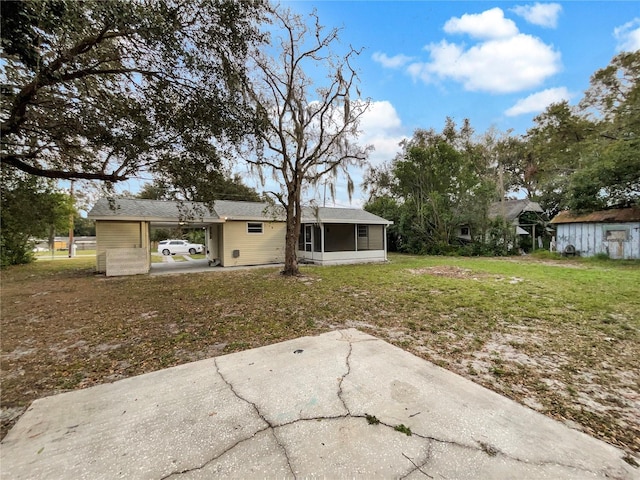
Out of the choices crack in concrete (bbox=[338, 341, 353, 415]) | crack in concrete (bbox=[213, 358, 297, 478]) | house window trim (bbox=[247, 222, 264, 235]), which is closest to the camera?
crack in concrete (bbox=[213, 358, 297, 478])

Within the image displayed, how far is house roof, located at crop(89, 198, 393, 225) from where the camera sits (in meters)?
9.96

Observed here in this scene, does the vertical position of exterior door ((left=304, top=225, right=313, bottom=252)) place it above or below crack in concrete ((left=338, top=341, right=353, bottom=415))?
above

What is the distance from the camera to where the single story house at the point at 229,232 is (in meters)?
10.3

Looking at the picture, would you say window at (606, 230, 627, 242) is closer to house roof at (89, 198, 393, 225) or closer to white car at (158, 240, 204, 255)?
house roof at (89, 198, 393, 225)

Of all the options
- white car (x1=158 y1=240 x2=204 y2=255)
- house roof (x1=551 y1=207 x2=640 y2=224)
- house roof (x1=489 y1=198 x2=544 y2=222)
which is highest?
house roof (x1=489 y1=198 x2=544 y2=222)

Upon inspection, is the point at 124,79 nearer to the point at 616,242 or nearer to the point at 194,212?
the point at 194,212

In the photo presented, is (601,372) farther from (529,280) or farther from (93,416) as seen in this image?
(529,280)

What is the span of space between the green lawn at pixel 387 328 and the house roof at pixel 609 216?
6634 millimetres

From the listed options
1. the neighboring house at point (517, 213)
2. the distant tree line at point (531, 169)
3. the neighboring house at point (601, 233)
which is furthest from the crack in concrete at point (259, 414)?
the neighboring house at point (517, 213)

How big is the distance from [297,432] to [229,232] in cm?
1155

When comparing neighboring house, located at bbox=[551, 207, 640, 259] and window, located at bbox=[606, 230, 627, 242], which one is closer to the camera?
neighboring house, located at bbox=[551, 207, 640, 259]

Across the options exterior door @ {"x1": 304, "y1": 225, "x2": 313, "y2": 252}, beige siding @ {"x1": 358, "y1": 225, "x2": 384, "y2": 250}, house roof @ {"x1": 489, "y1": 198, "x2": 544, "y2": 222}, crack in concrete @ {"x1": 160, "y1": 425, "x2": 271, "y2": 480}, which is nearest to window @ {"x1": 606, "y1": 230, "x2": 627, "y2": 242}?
house roof @ {"x1": 489, "y1": 198, "x2": 544, "y2": 222}

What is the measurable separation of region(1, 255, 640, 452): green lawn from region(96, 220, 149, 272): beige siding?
8.33ft

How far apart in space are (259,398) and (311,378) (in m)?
0.55
